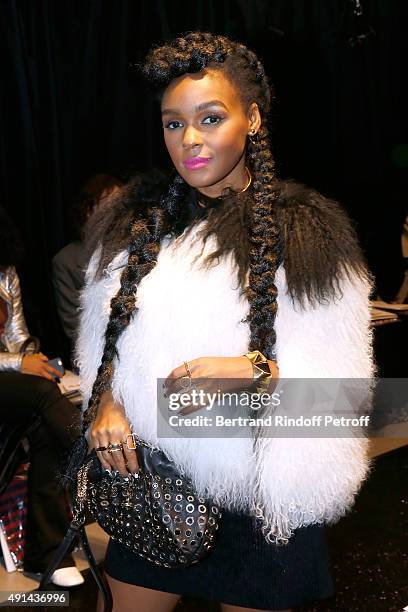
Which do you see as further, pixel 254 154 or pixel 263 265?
pixel 254 154

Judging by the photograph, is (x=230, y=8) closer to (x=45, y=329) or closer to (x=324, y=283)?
(x=45, y=329)

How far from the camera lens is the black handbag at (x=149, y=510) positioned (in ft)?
4.18

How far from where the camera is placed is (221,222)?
1366mm

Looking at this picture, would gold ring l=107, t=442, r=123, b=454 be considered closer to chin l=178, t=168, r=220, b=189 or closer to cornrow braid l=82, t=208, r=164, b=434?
cornrow braid l=82, t=208, r=164, b=434

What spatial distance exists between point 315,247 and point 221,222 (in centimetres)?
18

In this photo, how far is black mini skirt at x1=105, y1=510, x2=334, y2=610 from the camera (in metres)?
1.35

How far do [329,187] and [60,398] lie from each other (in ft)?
8.55

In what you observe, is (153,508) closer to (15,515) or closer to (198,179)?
(198,179)

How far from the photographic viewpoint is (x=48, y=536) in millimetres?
2525

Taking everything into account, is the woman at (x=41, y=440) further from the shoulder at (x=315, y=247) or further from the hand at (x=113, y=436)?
the shoulder at (x=315, y=247)

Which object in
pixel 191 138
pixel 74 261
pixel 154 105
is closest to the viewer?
pixel 191 138

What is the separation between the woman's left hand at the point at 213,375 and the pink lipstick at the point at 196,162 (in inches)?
14.0

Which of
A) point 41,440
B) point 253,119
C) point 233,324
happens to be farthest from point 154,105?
point 233,324

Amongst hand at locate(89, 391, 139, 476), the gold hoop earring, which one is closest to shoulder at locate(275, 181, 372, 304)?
the gold hoop earring
